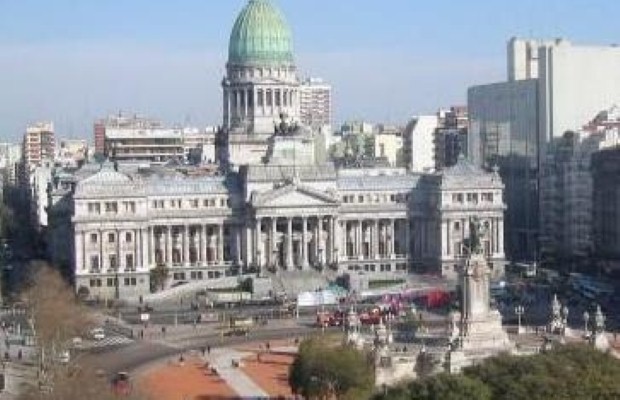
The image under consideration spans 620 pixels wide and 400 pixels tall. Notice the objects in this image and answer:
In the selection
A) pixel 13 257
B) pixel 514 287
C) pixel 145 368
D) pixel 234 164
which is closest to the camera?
pixel 145 368

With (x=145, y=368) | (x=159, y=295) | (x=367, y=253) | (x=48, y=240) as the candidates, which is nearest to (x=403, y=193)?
(x=367, y=253)

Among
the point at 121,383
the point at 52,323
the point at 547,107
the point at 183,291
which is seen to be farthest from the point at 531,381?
the point at 547,107

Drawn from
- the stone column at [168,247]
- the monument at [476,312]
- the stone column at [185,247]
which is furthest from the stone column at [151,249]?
the monument at [476,312]

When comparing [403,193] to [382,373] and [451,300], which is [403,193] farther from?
[382,373]

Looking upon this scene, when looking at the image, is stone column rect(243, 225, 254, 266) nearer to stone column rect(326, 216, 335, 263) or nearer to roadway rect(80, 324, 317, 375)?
stone column rect(326, 216, 335, 263)

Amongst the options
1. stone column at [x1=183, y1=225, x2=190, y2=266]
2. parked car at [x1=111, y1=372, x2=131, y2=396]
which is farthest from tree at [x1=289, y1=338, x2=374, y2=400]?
stone column at [x1=183, y1=225, x2=190, y2=266]

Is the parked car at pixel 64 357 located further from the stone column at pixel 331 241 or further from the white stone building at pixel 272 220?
the stone column at pixel 331 241

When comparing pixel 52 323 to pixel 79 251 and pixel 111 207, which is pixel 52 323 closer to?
pixel 79 251
